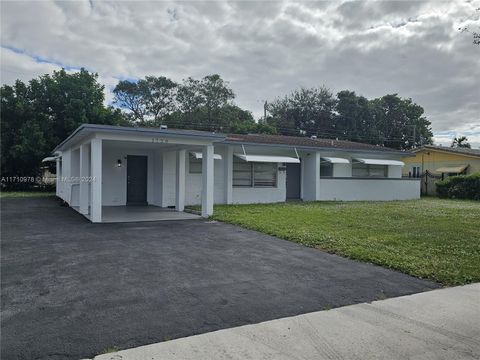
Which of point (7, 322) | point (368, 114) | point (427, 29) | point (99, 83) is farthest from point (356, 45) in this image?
point (368, 114)

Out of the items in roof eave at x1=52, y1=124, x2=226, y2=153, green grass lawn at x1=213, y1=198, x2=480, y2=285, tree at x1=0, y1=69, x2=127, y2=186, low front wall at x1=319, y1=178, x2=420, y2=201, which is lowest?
green grass lawn at x1=213, y1=198, x2=480, y2=285

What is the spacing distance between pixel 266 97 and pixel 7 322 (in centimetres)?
4154

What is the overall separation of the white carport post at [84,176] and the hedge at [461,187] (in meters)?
20.4

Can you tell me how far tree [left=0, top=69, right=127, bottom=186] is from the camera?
952 inches

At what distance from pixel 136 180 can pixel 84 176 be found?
362 centimetres

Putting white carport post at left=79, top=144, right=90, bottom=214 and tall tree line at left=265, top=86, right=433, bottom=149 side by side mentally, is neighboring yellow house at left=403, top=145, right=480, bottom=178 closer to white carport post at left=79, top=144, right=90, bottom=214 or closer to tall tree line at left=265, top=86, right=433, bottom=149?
tall tree line at left=265, top=86, right=433, bottom=149

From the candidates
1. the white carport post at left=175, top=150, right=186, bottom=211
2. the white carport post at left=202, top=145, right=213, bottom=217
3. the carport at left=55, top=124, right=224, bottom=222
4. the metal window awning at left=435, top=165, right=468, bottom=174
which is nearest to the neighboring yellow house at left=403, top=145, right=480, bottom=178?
the metal window awning at left=435, top=165, right=468, bottom=174

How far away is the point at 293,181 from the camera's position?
1942 centimetres

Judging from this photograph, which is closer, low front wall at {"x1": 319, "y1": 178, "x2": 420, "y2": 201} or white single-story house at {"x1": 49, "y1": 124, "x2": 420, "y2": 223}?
white single-story house at {"x1": 49, "y1": 124, "x2": 420, "y2": 223}

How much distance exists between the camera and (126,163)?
51.2ft

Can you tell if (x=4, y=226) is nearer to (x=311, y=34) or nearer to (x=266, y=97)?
(x=311, y=34)

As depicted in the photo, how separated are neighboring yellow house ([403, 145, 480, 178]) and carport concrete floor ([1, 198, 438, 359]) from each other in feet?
77.8

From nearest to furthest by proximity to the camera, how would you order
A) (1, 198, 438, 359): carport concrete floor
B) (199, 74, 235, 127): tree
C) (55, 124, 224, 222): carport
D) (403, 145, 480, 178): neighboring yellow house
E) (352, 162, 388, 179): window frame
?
(1, 198, 438, 359): carport concrete floor → (55, 124, 224, 222): carport → (352, 162, 388, 179): window frame → (403, 145, 480, 178): neighboring yellow house → (199, 74, 235, 127): tree

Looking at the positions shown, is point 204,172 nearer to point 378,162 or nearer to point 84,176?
point 84,176
